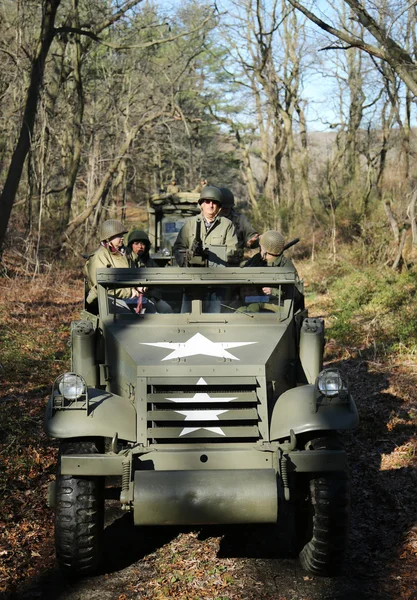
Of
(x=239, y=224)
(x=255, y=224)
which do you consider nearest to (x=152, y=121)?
(x=255, y=224)

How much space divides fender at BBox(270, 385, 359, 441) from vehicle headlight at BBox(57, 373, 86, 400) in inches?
51.0

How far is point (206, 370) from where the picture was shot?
5215mm

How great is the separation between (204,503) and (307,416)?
0.94 meters

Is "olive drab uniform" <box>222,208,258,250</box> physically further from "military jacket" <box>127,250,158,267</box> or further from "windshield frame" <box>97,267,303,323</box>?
"windshield frame" <box>97,267,303,323</box>

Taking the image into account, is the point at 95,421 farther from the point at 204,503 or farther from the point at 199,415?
the point at 204,503

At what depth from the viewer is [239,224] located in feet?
33.5

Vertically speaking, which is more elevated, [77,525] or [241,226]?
[241,226]

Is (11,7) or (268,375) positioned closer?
(268,375)

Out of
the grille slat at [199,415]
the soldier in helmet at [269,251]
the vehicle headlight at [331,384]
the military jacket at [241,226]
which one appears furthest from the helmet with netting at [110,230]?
the vehicle headlight at [331,384]

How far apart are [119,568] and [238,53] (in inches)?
1112

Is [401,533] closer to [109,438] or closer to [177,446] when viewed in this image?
[177,446]

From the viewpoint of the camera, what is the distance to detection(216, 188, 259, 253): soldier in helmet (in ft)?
30.3

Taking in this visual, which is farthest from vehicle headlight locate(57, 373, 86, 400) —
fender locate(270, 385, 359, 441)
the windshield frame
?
fender locate(270, 385, 359, 441)

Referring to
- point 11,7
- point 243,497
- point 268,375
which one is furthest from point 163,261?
point 11,7
